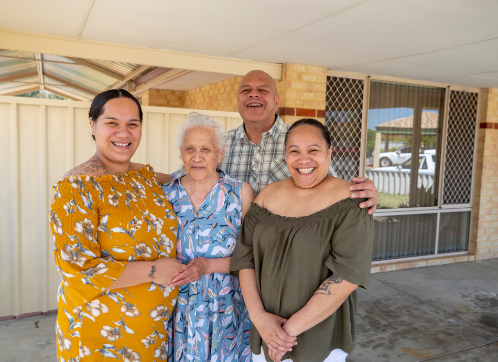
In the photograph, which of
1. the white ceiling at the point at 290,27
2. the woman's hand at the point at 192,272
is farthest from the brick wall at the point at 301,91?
the woman's hand at the point at 192,272

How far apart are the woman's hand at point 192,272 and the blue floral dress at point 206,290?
0.07 meters

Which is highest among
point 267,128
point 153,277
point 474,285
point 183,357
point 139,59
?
point 139,59

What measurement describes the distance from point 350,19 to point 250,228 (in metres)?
1.97

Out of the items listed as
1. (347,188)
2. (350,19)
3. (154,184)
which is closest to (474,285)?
(350,19)

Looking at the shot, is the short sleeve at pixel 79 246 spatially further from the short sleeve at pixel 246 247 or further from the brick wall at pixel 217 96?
the brick wall at pixel 217 96

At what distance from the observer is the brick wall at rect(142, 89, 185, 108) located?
7.86m

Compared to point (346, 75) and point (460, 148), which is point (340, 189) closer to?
point (346, 75)

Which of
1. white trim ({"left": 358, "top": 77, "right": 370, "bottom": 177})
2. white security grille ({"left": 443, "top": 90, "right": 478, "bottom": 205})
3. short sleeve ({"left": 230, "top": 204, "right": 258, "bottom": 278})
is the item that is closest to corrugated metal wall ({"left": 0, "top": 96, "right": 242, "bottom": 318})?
short sleeve ({"left": 230, "top": 204, "right": 258, "bottom": 278})

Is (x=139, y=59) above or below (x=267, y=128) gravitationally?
above

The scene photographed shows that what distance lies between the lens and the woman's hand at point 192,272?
1.63 metres

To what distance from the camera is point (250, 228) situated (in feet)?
5.76

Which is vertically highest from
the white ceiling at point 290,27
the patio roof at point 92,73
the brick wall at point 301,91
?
the patio roof at point 92,73

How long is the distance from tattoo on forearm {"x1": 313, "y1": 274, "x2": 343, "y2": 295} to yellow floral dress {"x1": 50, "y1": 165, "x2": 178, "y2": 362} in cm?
65

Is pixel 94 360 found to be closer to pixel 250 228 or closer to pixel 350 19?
pixel 250 228
